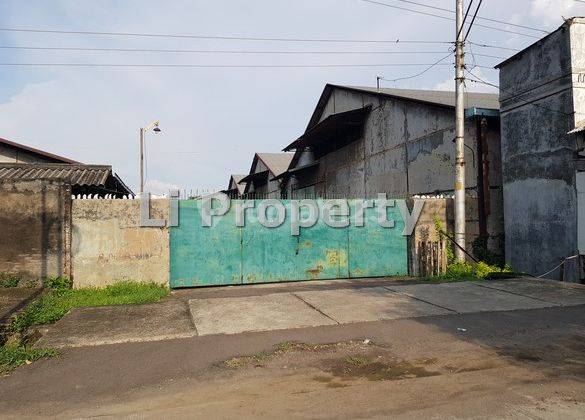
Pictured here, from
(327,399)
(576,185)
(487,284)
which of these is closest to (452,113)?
(576,185)

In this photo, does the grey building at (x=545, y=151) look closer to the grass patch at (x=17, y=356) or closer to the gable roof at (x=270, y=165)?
the grass patch at (x=17, y=356)

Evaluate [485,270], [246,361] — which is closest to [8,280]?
[246,361]

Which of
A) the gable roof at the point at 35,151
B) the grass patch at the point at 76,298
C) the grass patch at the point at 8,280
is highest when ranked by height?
the gable roof at the point at 35,151

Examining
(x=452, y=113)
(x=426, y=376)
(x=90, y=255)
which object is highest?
(x=452, y=113)

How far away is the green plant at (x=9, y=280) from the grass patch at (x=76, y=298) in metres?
0.60

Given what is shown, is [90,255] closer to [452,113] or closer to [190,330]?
[190,330]

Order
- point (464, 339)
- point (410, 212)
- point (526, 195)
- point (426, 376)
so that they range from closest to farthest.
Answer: point (426, 376), point (464, 339), point (526, 195), point (410, 212)

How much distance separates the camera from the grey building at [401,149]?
12.1 meters

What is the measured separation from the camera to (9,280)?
907cm

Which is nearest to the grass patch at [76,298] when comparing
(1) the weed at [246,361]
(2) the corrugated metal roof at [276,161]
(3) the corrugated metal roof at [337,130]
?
(1) the weed at [246,361]

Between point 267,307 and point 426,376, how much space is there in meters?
3.84

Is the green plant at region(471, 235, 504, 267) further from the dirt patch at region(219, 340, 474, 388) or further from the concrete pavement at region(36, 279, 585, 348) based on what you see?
the dirt patch at region(219, 340, 474, 388)

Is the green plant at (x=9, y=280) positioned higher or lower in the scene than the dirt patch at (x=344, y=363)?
higher

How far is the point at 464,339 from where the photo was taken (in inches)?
232
